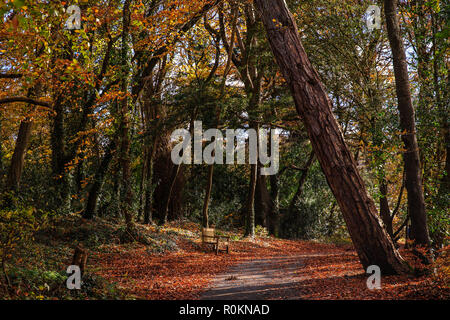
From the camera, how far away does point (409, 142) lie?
8.48 metres

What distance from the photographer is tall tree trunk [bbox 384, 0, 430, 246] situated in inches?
324

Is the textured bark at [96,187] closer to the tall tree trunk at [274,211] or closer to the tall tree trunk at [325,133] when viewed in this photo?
Answer: the tall tree trunk at [325,133]

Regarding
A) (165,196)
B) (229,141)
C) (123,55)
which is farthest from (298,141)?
(123,55)

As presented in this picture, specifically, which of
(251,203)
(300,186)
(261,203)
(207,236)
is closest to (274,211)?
(261,203)

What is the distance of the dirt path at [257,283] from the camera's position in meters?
6.73

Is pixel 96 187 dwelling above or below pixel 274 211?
above

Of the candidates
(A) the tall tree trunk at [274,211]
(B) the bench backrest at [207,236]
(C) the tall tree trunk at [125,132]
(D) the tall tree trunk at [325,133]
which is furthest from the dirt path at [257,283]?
(A) the tall tree trunk at [274,211]

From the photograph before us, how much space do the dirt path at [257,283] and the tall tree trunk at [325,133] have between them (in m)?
1.83

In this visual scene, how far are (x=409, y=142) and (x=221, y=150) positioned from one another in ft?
42.6

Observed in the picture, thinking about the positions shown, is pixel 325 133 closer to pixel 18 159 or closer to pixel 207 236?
pixel 207 236

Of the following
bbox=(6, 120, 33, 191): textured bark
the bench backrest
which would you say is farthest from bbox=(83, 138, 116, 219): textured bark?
the bench backrest

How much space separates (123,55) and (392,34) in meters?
7.88

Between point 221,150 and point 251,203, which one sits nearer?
point 251,203

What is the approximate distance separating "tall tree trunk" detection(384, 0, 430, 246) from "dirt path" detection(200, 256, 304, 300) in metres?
2.86
